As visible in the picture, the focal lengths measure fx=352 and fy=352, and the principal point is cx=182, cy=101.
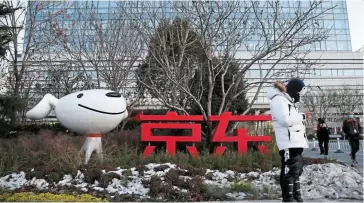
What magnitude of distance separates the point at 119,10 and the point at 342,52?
3542cm

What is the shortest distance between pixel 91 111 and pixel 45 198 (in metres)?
2.78

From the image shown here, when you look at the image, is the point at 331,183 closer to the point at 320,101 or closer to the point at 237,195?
the point at 237,195

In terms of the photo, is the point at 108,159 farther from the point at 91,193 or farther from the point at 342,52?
the point at 342,52

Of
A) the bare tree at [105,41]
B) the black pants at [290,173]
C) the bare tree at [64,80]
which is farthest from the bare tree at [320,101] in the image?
the black pants at [290,173]

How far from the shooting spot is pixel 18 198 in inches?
242

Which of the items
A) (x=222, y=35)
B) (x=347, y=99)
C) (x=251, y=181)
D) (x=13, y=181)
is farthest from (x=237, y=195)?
(x=347, y=99)

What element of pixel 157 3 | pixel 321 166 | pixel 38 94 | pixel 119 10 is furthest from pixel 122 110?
pixel 38 94

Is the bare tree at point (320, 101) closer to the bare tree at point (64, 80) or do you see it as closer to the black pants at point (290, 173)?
the bare tree at point (64, 80)

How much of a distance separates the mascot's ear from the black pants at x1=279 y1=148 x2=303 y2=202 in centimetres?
632

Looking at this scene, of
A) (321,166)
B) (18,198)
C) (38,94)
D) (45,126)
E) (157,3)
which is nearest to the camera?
(18,198)

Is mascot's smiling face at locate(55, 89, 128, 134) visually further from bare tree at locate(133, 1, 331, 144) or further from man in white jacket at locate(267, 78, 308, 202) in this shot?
man in white jacket at locate(267, 78, 308, 202)

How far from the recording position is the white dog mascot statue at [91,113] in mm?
8438

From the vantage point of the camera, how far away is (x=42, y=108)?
29.7 ft

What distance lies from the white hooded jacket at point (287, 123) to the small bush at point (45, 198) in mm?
3222
